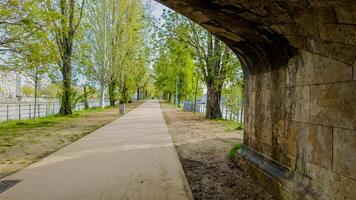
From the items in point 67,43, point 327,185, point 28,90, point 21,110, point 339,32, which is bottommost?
point 327,185

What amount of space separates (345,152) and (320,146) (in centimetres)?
46

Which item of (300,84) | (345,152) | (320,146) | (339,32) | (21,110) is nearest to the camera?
(339,32)

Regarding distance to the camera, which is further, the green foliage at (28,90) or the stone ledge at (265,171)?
the green foliage at (28,90)

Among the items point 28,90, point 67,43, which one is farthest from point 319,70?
point 28,90

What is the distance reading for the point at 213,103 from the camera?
2038 centimetres

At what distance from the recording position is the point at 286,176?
461 cm

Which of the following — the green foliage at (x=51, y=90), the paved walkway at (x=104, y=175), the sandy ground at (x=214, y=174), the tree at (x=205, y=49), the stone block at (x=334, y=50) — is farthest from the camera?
the green foliage at (x=51, y=90)

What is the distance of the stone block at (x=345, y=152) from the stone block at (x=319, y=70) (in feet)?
1.81

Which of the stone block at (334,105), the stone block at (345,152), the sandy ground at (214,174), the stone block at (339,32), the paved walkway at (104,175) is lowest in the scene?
the sandy ground at (214,174)

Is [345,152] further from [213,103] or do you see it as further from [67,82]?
[67,82]

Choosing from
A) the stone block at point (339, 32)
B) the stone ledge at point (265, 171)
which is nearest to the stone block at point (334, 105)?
the stone block at point (339, 32)

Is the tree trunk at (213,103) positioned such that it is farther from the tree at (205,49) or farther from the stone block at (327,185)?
the stone block at (327,185)

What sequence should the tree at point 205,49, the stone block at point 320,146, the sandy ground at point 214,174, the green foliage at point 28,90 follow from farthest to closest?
the green foliage at point 28,90, the tree at point 205,49, the sandy ground at point 214,174, the stone block at point 320,146

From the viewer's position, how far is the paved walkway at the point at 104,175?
192 inches
